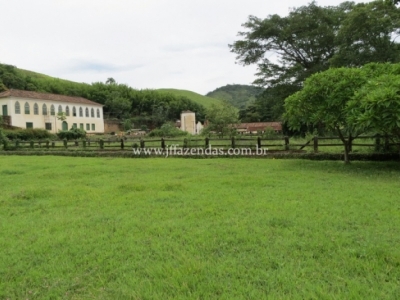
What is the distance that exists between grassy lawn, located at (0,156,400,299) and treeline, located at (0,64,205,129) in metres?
44.0

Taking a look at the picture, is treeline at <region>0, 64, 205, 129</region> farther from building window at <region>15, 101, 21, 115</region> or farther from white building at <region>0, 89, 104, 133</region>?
building window at <region>15, 101, 21, 115</region>

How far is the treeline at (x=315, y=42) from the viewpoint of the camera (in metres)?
16.1

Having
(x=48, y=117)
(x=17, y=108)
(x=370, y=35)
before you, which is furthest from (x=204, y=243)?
(x=48, y=117)

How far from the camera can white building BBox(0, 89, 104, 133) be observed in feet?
111

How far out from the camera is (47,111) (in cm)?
3794

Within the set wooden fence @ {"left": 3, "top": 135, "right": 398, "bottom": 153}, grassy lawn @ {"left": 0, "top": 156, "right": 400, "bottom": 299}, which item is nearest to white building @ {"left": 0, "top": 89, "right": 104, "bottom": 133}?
wooden fence @ {"left": 3, "top": 135, "right": 398, "bottom": 153}

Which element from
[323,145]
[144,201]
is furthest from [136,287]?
[323,145]

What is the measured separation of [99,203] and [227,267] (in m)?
2.99

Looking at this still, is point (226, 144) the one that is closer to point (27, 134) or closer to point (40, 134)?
point (27, 134)

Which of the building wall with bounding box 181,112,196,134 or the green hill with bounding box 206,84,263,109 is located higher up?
the green hill with bounding box 206,84,263,109

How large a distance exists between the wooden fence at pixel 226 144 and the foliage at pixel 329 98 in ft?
6.34

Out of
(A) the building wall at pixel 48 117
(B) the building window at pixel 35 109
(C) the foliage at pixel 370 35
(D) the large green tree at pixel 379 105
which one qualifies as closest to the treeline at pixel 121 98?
(A) the building wall at pixel 48 117

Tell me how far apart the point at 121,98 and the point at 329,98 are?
48699 millimetres

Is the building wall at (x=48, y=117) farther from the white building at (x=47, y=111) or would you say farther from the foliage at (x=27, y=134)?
the foliage at (x=27, y=134)
